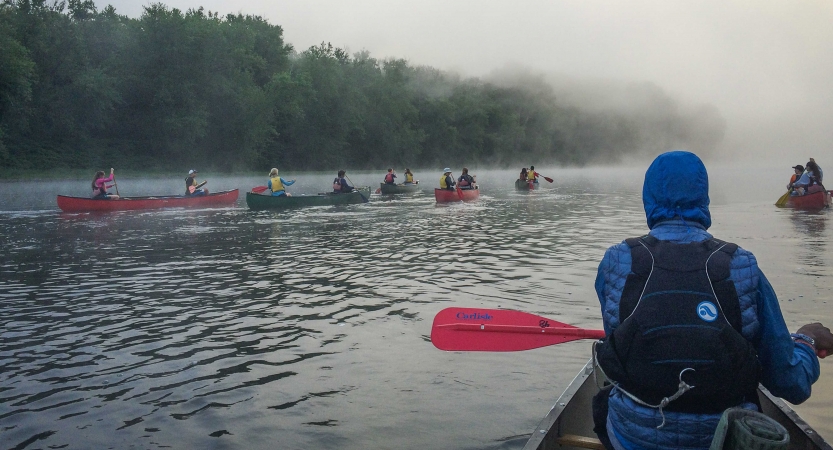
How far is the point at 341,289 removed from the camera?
1014 cm

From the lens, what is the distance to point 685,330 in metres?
2.55

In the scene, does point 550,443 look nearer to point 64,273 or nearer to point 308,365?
point 308,365

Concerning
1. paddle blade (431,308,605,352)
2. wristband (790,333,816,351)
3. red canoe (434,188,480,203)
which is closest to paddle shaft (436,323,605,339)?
paddle blade (431,308,605,352)

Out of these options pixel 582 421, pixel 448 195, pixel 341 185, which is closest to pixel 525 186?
pixel 448 195

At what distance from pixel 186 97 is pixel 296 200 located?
35.6 m

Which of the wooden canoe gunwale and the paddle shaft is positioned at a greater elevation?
the paddle shaft

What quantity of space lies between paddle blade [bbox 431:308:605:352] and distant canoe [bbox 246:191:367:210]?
20695mm

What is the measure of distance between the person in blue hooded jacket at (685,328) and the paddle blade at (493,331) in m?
1.43

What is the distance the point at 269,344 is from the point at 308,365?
848mm

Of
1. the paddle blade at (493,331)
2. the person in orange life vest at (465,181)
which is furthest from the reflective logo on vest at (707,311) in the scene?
the person in orange life vest at (465,181)

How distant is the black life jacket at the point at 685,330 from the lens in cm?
255

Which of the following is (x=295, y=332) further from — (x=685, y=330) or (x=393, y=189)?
(x=393, y=189)

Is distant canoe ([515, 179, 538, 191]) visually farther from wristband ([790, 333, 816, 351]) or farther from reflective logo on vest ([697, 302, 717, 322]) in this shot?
reflective logo on vest ([697, 302, 717, 322])

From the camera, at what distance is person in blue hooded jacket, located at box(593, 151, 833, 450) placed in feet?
8.37
